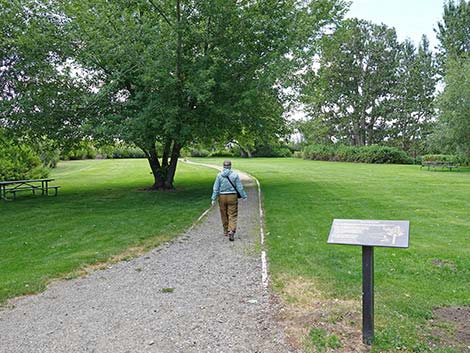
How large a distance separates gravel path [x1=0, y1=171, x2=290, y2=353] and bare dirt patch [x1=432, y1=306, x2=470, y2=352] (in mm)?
1710

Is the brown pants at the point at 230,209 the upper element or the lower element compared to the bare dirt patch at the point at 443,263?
upper

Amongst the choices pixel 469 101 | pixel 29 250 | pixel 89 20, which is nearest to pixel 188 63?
pixel 89 20

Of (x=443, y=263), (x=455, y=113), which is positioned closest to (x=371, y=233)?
(x=443, y=263)

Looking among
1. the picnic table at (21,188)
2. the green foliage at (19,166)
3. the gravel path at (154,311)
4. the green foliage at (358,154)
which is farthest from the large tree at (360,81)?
the gravel path at (154,311)

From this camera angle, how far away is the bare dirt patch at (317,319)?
152 inches

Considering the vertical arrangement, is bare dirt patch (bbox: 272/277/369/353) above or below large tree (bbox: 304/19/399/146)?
below

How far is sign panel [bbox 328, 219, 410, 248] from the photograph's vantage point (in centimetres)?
375

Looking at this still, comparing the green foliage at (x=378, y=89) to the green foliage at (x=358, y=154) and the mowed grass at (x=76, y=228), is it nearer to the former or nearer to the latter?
the green foliage at (x=358, y=154)

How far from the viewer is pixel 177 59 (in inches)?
535

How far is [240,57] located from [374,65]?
42.0m

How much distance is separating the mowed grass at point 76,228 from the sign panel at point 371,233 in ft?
15.3

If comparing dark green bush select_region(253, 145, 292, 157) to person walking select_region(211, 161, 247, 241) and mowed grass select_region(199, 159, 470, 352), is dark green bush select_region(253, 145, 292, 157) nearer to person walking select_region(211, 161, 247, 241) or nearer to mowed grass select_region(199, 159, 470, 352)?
mowed grass select_region(199, 159, 470, 352)

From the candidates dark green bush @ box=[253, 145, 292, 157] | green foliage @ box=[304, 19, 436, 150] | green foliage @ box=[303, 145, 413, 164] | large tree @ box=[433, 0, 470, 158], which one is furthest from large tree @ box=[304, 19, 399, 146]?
large tree @ box=[433, 0, 470, 158]

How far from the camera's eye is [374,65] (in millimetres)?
50969
